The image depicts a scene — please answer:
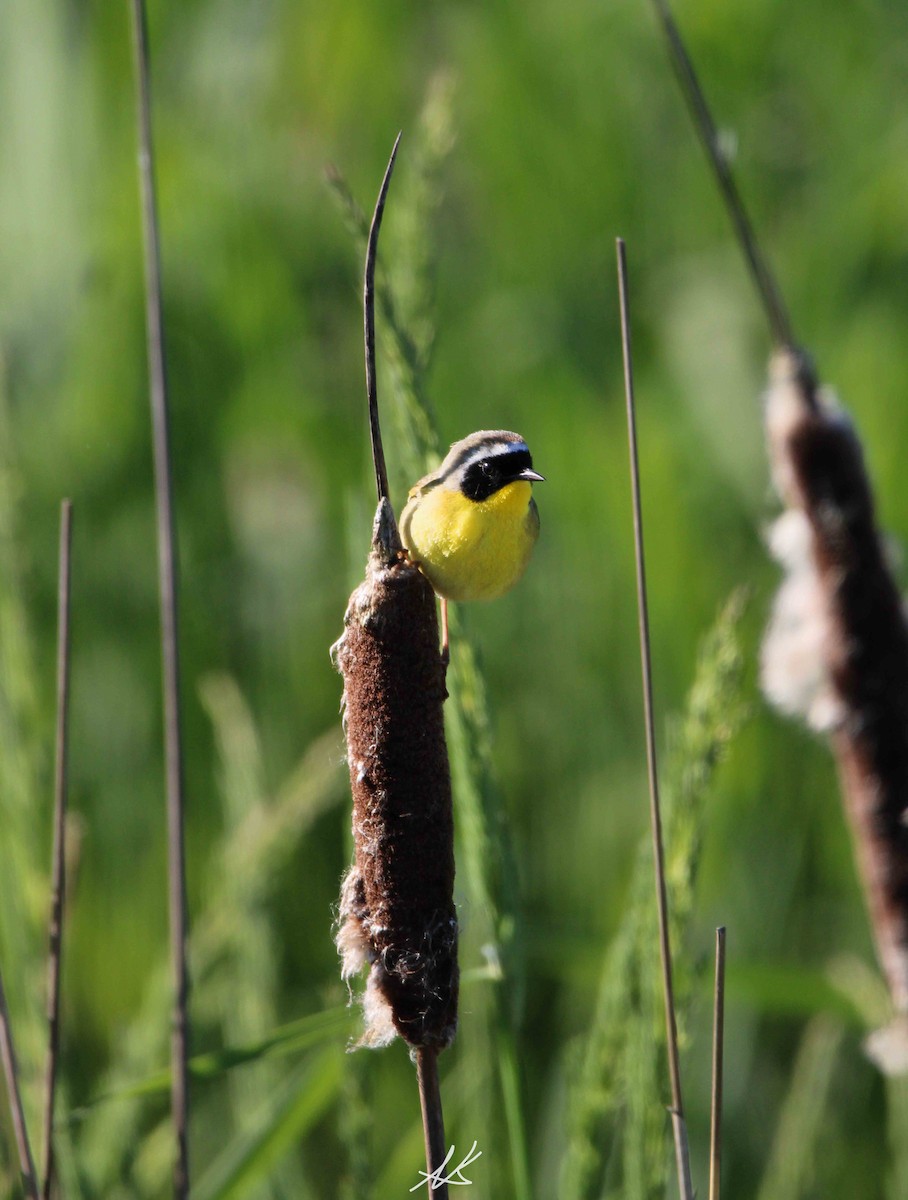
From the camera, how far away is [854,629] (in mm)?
1049

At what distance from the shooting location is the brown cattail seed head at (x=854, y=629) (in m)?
1.04

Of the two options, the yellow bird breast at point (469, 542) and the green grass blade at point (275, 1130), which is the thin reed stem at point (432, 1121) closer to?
the yellow bird breast at point (469, 542)

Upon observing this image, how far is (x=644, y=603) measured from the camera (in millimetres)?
939

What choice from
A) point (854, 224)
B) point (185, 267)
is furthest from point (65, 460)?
point (854, 224)

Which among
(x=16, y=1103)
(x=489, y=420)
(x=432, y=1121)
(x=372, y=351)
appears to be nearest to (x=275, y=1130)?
(x=16, y=1103)

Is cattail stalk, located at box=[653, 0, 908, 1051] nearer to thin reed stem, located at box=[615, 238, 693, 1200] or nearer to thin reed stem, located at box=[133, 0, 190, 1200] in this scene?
thin reed stem, located at box=[615, 238, 693, 1200]

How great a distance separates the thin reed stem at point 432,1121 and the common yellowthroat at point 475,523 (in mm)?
252

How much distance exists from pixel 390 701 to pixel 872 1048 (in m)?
0.58

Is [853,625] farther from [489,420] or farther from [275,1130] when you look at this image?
[489,420]

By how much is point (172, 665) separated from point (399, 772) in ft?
0.77

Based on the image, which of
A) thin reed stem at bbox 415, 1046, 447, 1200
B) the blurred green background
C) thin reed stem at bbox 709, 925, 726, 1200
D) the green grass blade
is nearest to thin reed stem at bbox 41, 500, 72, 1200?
the green grass blade

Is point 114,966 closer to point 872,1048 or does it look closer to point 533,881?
point 533,881

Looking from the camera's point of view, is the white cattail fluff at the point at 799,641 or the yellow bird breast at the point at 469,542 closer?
the yellow bird breast at the point at 469,542

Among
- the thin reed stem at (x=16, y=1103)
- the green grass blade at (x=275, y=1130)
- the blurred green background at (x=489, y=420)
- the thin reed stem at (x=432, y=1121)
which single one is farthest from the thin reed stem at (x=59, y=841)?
the blurred green background at (x=489, y=420)
